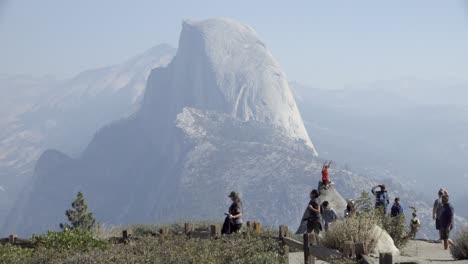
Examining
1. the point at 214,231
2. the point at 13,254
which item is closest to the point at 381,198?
the point at 214,231

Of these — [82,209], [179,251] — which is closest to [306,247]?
[179,251]

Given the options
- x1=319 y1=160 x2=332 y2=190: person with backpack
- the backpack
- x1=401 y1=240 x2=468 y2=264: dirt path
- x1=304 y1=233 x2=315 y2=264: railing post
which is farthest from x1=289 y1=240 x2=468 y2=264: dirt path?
Answer: x1=319 y1=160 x2=332 y2=190: person with backpack

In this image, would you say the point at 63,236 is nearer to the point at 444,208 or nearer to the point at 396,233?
the point at 396,233

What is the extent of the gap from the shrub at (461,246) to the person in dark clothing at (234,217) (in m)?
5.28

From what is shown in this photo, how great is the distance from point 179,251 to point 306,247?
2.58 m

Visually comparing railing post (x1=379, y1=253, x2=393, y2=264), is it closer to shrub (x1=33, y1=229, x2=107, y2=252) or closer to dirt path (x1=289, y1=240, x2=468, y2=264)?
dirt path (x1=289, y1=240, x2=468, y2=264)

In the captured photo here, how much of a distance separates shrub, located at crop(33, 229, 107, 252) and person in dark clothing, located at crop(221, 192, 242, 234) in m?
3.09

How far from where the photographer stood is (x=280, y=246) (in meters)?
15.9

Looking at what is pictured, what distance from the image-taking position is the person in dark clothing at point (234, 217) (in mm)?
17969

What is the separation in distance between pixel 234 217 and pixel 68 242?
159 inches

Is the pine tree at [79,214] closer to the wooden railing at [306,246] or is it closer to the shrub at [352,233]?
the wooden railing at [306,246]

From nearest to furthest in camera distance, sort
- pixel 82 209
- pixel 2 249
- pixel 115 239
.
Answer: pixel 2 249, pixel 115 239, pixel 82 209

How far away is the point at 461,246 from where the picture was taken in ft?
56.8

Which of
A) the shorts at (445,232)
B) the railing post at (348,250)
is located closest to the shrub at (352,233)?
the railing post at (348,250)
